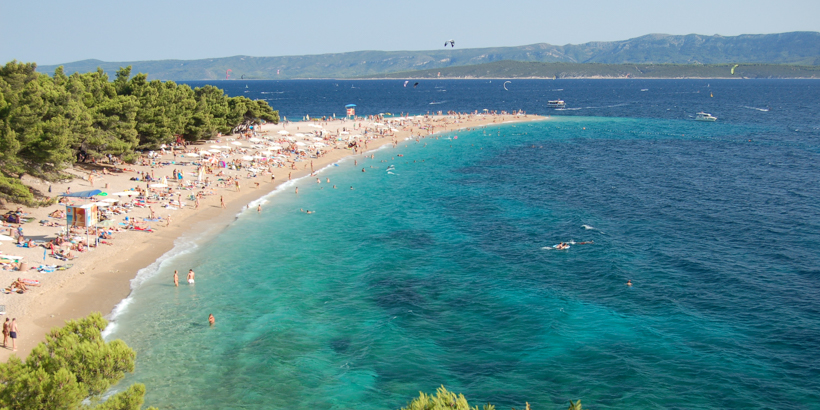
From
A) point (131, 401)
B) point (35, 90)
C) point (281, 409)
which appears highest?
point (35, 90)

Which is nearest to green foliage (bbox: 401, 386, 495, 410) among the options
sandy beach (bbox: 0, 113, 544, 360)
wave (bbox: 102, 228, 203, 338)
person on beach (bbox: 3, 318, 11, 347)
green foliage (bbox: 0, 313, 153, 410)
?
green foliage (bbox: 0, 313, 153, 410)

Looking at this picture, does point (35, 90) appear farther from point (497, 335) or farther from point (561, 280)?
point (561, 280)

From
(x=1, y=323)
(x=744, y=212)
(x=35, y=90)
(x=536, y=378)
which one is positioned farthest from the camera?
(x=744, y=212)

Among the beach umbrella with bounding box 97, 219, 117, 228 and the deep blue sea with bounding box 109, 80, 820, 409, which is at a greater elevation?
the beach umbrella with bounding box 97, 219, 117, 228

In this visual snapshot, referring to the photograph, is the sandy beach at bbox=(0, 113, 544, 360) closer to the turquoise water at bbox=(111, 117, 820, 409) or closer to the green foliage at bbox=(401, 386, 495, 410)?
the turquoise water at bbox=(111, 117, 820, 409)

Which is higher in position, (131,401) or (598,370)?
(131,401)

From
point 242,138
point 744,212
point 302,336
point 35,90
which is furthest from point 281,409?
point 242,138

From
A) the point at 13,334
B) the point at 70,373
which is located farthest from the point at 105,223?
the point at 70,373

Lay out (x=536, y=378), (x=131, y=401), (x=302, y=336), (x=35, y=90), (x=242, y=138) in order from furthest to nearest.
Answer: (x=242, y=138) → (x=35, y=90) → (x=302, y=336) → (x=536, y=378) → (x=131, y=401)

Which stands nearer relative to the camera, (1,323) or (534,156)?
(1,323)
